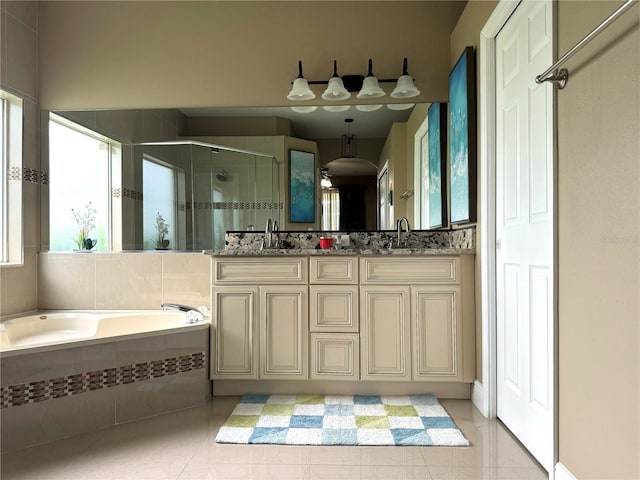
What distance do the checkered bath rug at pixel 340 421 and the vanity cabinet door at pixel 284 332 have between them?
18cm

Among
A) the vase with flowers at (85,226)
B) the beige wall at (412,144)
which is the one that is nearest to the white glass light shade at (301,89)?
the beige wall at (412,144)

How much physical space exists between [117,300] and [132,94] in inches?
58.6

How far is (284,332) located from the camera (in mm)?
2557

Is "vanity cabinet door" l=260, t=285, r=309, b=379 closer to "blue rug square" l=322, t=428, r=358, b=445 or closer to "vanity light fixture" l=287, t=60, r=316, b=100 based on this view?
"blue rug square" l=322, t=428, r=358, b=445

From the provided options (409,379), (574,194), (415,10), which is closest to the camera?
(574,194)

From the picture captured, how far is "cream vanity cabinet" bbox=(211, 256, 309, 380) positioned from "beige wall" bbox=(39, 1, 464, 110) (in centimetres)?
122

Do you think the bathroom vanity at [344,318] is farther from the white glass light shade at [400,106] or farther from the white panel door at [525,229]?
the white glass light shade at [400,106]

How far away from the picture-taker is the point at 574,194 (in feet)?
4.69

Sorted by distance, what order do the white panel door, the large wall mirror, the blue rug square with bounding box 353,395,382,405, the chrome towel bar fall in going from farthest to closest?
the large wall mirror, the blue rug square with bounding box 353,395,382,405, the white panel door, the chrome towel bar

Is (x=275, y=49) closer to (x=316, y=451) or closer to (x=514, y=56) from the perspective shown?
(x=514, y=56)

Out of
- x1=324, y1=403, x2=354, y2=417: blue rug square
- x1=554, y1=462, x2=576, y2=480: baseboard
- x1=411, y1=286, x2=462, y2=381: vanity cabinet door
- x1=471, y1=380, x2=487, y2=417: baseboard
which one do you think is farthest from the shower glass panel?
x1=554, y1=462, x2=576, y2=480: baseboard

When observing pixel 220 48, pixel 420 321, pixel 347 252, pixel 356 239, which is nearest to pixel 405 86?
pixel 356 239

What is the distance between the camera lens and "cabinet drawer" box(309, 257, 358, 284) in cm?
256

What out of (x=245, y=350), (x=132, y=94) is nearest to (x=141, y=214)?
(x=132, y=94)
